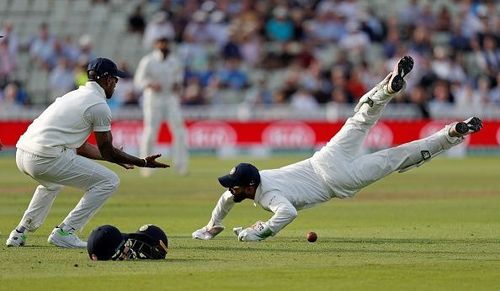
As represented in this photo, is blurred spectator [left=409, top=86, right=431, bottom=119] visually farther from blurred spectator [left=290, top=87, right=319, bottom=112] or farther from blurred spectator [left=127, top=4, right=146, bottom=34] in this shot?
blurred spectator [left=127, top=4, right=146, bottom=34]

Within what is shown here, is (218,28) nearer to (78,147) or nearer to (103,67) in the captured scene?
(78,147)

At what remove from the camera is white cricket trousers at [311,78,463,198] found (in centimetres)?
1102

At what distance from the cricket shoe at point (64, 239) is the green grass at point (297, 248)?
105 mm

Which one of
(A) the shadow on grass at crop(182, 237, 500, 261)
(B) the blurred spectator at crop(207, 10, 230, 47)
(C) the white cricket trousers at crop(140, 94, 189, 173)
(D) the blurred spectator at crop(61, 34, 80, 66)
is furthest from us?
(B) the blurred spectator at crop(207, 10, 230, 47)

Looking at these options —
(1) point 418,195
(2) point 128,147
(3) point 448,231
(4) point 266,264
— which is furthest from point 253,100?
(4) point 266,264

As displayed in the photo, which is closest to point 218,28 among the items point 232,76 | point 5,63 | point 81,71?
point 232,76

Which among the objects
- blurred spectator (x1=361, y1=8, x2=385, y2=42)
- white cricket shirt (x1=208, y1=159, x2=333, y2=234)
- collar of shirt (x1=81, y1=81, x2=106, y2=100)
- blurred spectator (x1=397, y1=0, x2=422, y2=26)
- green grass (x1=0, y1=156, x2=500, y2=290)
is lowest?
green grass (x1=0, y1=156, x2=500, y2=290)

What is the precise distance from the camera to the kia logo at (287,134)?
2700 cm

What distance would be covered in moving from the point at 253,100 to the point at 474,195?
11814mm

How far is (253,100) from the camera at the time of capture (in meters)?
28.0

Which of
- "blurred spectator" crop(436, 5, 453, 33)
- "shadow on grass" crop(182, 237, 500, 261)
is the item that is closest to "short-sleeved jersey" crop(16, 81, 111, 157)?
"shadow on grass" crop(182, 237, 500, 261)

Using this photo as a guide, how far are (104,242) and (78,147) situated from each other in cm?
136

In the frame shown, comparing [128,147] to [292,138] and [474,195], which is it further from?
[474,195]

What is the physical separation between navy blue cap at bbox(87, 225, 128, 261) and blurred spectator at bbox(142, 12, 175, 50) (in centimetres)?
1939
